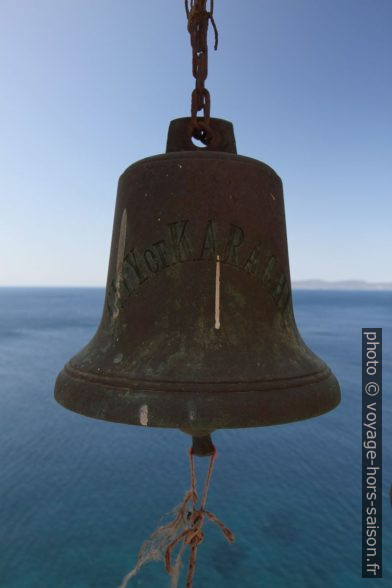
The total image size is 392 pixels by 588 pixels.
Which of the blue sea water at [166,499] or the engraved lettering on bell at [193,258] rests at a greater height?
the engraved lettering on bell at [193,258]

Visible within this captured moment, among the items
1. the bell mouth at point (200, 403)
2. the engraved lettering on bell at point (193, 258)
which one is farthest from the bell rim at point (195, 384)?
the engraved lettering on bell at point (193, 258)

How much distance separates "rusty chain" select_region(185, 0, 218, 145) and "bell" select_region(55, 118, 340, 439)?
58mm

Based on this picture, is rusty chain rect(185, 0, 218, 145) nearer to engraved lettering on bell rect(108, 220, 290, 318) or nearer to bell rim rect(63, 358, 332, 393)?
engraved lettering on bell rect(108, 220, 290, 318)

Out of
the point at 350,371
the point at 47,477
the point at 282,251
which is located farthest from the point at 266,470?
the point at 282,251

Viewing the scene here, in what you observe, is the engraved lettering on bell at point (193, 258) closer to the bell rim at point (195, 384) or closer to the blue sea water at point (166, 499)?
the bell rim at point (195, 384)

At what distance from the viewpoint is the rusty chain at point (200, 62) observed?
6.84 ft

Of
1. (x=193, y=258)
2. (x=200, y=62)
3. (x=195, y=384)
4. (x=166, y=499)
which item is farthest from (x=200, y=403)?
(x=166, y=499)

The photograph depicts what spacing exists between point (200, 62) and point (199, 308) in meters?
1.09

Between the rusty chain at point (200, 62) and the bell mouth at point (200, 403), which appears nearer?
the bell mouth at point (200, 403)

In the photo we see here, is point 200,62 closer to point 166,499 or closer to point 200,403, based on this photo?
point 200,403

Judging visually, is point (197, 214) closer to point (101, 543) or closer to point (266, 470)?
point (101, 543)

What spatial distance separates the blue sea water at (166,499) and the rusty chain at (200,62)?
20.5 meters

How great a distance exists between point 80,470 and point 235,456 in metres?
8.92

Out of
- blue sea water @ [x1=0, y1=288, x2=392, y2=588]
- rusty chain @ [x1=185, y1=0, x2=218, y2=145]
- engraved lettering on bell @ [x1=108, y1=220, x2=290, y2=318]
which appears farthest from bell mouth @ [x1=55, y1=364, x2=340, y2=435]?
blue sea water @ [x1=0, y1=288, x2=392, y2=588]
